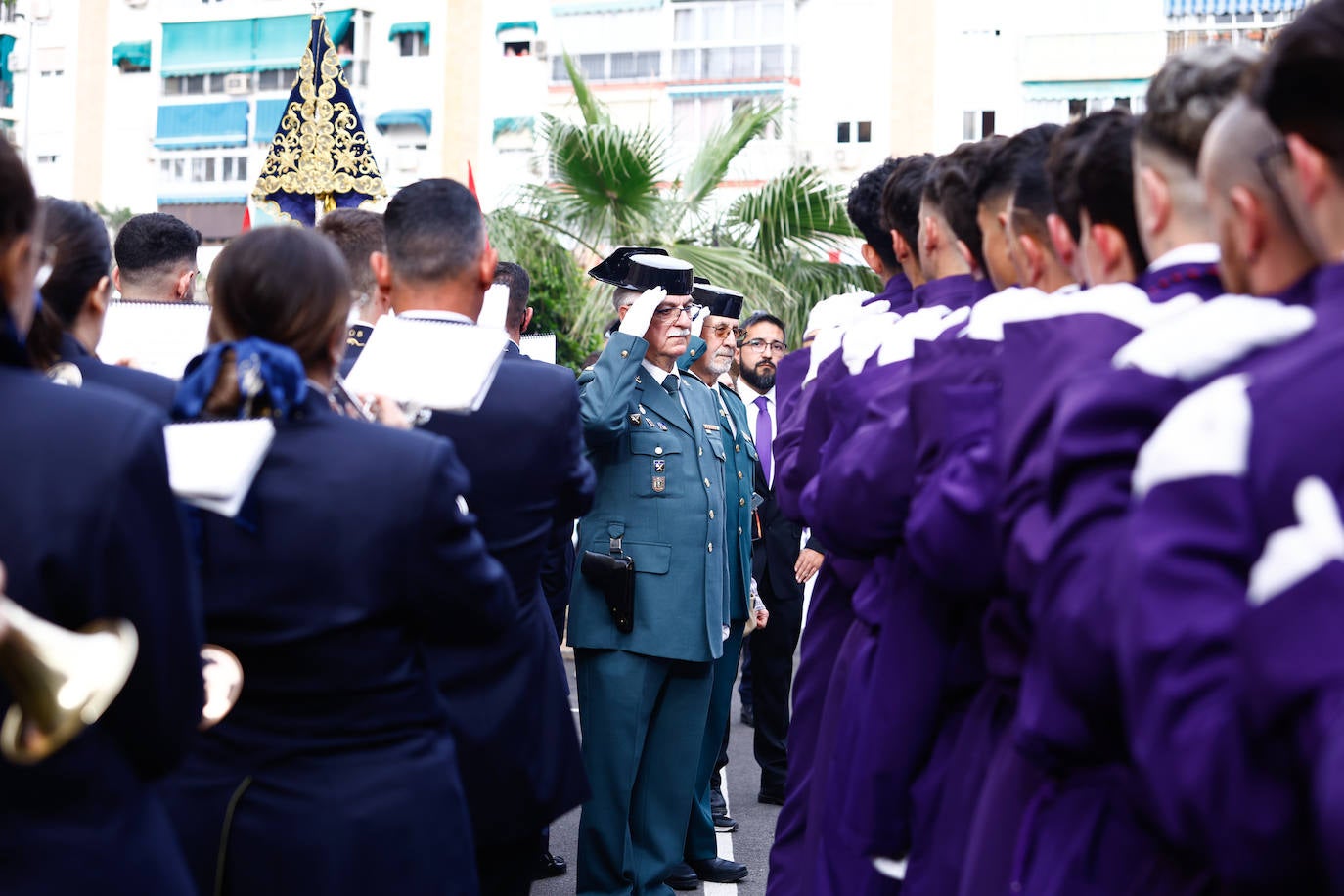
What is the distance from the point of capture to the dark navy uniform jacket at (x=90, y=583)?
1.92m

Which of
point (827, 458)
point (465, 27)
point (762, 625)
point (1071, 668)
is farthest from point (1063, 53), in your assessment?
point (1071, 668)

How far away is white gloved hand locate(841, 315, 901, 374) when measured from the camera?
3.87 meters

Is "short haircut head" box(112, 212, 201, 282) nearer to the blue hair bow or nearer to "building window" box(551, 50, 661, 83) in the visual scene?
the blue hair bow

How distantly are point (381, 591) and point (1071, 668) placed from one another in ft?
3.66

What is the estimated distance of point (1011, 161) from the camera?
3.20 metres

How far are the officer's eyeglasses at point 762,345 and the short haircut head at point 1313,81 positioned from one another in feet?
23.8

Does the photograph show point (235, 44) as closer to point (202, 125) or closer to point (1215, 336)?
point (202, 125)

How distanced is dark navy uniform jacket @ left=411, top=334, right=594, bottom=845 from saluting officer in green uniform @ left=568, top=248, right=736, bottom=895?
61.8 inches

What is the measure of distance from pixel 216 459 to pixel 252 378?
0.57ft

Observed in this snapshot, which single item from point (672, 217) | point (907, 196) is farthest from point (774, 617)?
point (672, 217)

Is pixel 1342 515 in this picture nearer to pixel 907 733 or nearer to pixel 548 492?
pixel 907 733

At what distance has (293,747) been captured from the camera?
2590mm

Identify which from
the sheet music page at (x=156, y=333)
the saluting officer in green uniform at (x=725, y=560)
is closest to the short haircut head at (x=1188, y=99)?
the sheet music page at (x=156, y=333)

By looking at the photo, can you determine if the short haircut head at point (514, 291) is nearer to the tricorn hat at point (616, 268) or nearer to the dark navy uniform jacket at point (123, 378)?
the tricorn hat at point (616, 268)
